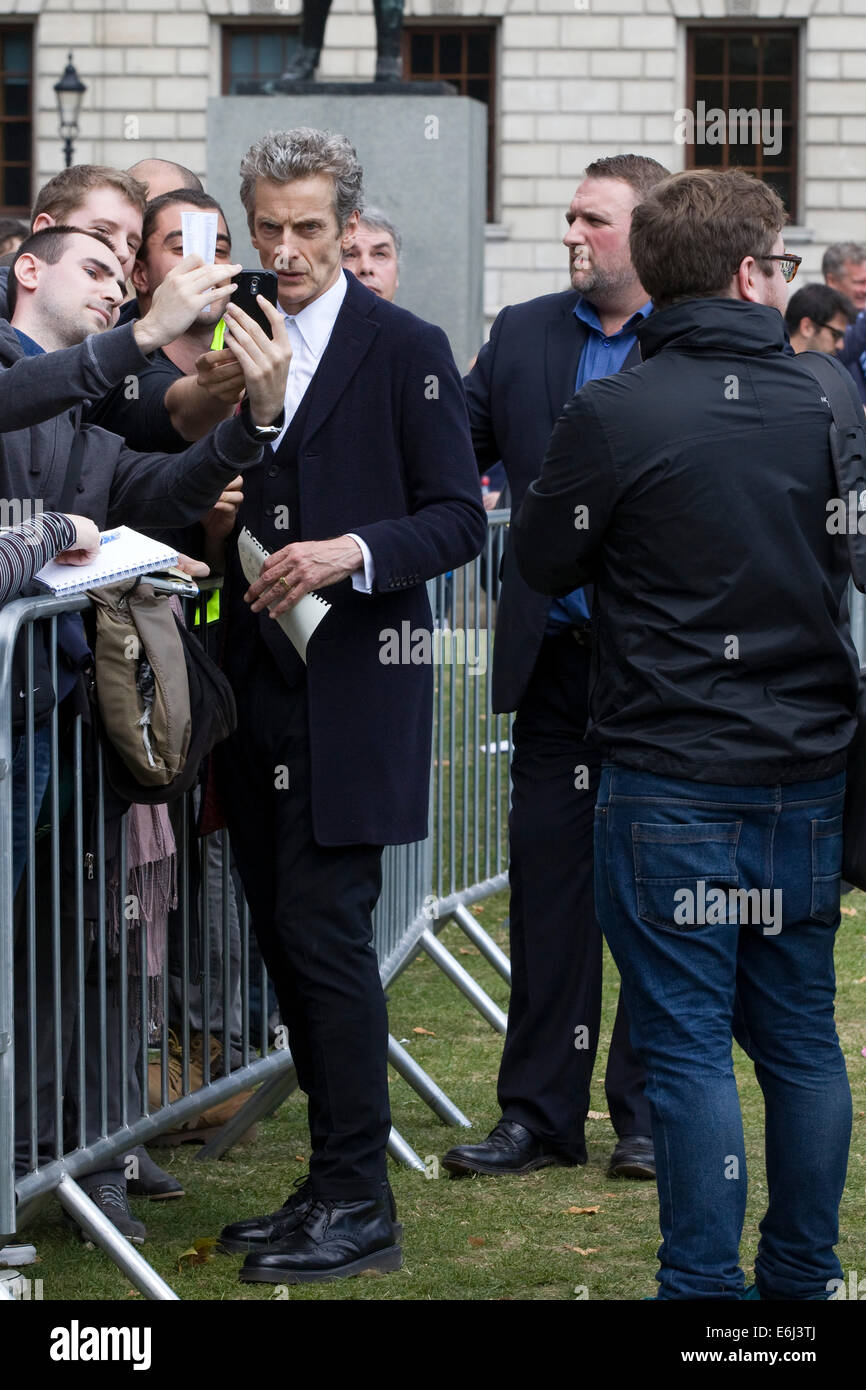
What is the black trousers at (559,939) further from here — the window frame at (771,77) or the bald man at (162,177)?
the window frame at (771,77)

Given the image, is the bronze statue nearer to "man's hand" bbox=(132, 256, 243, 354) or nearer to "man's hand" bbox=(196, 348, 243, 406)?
"man's hand" bbox=(196, 348, 243, 406)

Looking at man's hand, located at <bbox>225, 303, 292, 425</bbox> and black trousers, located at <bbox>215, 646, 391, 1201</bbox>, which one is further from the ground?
man's hand, located at <bbox>225, 303, 292, 425</bbox>

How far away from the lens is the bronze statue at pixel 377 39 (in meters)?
13.7

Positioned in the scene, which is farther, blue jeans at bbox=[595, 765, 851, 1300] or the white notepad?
the white notepad

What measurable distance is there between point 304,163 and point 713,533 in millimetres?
1220

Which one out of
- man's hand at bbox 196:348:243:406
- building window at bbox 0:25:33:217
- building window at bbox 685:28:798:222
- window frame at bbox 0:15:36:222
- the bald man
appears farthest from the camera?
building window at bbox 0:25:33:217

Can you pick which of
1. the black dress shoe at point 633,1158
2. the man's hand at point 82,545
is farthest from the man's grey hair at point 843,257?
the man's hand at point 82,545

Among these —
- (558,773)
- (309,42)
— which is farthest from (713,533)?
(309,42)

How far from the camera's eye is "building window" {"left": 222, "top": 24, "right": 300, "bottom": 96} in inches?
1042

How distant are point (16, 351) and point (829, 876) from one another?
180 centimetres

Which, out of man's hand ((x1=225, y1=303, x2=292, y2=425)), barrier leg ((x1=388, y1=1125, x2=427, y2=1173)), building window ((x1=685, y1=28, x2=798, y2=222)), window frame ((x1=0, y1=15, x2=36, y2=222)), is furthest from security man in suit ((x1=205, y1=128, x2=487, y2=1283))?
window frame ((x1=0, y1=15, x2=36, y2=222))

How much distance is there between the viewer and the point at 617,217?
16.1ft

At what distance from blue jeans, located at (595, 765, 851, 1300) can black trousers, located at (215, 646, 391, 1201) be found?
0.70 m
